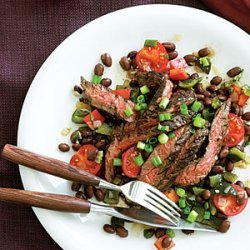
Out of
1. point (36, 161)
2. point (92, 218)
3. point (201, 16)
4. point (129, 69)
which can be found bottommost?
point (92, 218)

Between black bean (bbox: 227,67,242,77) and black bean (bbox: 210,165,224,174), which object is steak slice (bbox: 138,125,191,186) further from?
black bean (bbox: 227,67,242,77)

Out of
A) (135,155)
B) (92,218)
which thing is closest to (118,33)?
(135,155)

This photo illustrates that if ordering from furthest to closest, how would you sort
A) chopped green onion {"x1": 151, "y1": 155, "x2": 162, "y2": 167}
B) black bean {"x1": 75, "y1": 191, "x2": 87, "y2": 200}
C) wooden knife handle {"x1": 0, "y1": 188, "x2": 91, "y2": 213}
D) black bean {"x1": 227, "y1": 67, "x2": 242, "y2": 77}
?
1. black bean {"x1": 227, "y1": 67, "x2": 242, "y2": 77}
2. black bean {"x1": 75, "y1": 191, "x2": 87, "y2": 200}
3. chopped green onion {"x1": 151, "y1": 155, "x2": 162, "y2": 167}
4. wooden knife handle {"x1": 0, "y1": 188, "x2": 91, "y2": 213}

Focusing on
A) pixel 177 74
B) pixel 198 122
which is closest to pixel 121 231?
pixel 198 122

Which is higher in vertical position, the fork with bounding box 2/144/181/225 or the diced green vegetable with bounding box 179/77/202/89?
the diced green vegetable with bounding box 179/77/202/89

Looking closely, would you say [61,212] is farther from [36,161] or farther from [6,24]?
[6,24]

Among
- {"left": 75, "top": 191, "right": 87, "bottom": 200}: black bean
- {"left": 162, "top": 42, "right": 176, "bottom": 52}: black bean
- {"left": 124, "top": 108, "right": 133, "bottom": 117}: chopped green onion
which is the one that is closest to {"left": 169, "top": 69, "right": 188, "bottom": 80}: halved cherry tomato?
{"left": 162, "top": 42, "right": 176, "bottom": 52}: black bean

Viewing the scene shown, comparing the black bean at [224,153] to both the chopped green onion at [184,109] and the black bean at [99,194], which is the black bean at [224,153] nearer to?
the chopped green onion at [184,109]

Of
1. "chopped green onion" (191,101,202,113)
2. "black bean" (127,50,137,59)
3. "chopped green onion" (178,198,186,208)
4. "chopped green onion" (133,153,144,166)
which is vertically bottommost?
"chopped green onion" (178,198,186,208)
